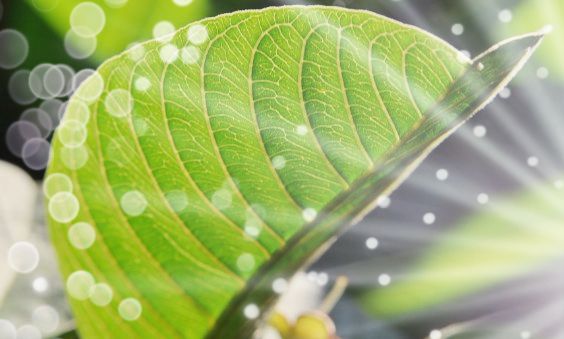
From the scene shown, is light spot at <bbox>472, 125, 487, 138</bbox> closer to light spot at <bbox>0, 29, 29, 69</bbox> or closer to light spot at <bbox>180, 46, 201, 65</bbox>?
light spot at <bbox>0, 29, 29, 69</bbox>

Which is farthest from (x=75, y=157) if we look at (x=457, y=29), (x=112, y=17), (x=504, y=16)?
(x=504, y=16)

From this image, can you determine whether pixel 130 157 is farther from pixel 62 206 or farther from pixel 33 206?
pixel 33 206

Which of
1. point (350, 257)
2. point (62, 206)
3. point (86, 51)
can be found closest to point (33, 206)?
point (62, 206)

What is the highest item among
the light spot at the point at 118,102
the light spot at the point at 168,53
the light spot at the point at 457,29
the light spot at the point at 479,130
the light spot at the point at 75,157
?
the light spot at the point at 457,29

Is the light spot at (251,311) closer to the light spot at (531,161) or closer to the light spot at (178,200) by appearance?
the light spot at (178,200)

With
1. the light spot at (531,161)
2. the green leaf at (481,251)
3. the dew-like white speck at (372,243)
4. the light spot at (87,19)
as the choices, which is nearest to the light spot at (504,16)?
the light spot at (531,161)

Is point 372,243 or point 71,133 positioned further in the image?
point 372,243

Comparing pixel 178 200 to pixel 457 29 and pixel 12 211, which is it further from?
pixel 457 29
